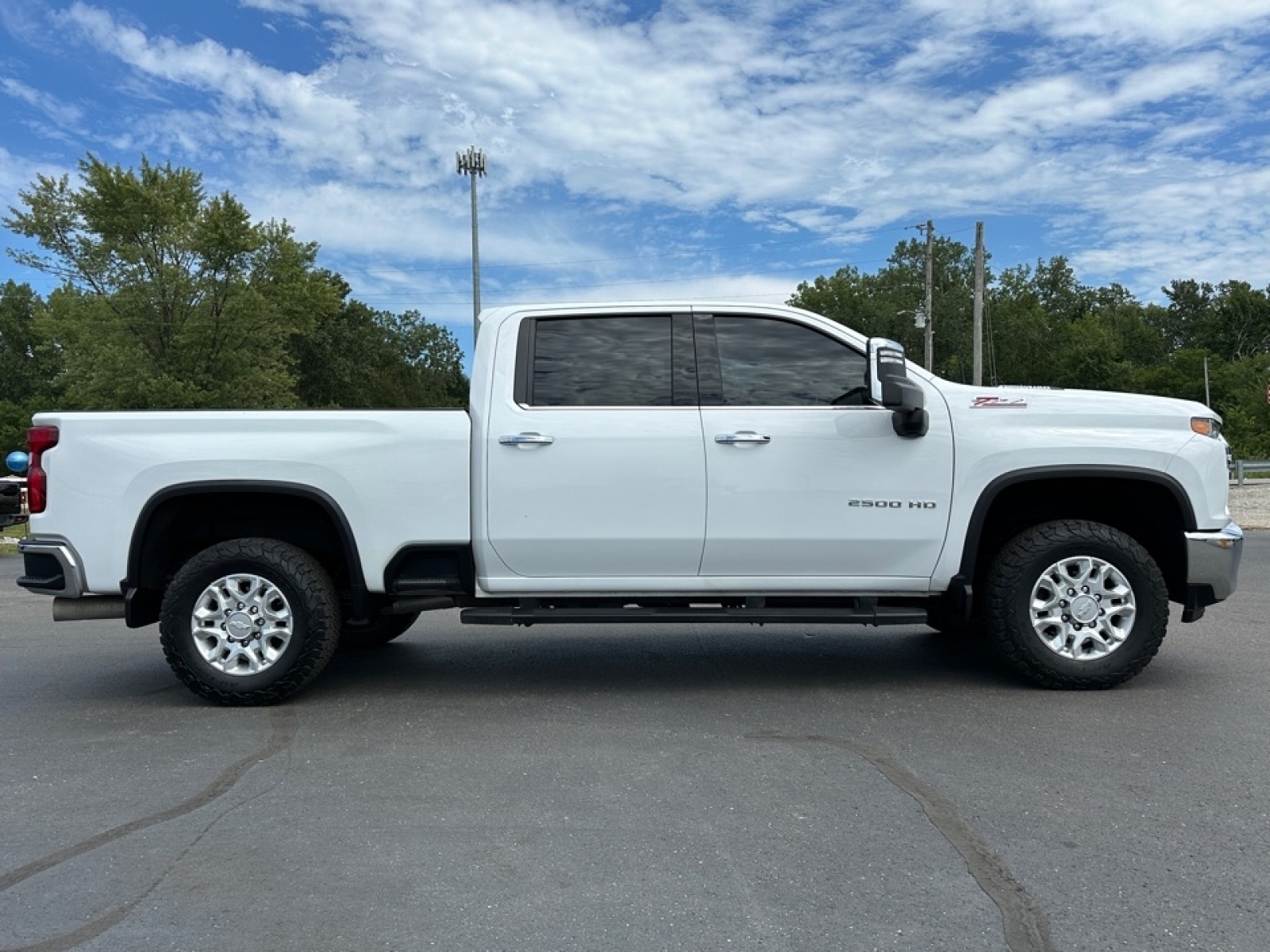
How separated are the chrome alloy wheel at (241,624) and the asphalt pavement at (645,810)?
32 cm

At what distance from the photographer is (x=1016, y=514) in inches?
218

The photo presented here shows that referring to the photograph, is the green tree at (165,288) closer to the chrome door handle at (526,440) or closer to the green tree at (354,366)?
the green tree at (354,366)

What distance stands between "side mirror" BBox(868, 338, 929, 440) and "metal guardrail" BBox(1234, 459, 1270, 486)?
2526cm

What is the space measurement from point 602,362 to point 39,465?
9.72 ft

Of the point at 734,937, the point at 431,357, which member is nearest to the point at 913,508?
the point at 734,937

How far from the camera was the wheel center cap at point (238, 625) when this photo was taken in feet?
16.9

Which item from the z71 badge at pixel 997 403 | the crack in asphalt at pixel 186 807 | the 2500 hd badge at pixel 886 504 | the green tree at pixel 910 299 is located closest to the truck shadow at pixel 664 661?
the crack in asphalt at pixel 186 807

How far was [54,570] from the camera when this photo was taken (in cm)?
515

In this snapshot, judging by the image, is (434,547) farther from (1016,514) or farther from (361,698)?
(1016,514)

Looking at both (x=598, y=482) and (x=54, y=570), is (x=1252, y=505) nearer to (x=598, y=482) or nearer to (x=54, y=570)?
(x=598, y=482)

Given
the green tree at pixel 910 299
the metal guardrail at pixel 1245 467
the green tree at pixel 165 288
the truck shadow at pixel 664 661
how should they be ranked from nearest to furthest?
the truck shadow at pixel 664 661
the metal guardrail at pixel 1245 467
the green tree at pixel 165 288
the green tree at pixel 910 299

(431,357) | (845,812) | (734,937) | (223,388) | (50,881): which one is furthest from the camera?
(431,357)

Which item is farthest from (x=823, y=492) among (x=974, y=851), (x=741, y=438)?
(x=974, y=851)

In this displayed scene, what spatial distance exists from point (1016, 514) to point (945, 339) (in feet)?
239
